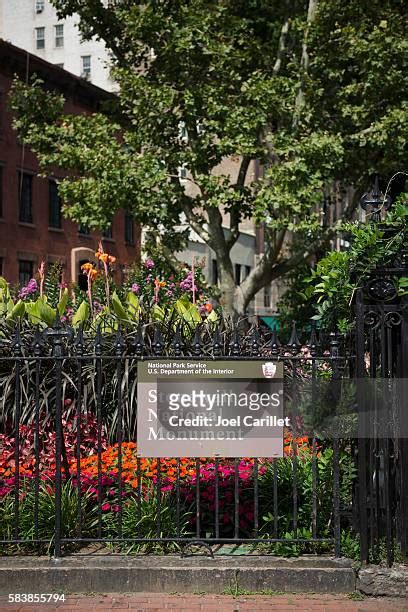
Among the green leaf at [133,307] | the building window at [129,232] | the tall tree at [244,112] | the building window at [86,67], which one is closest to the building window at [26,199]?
the building window at [86,67]

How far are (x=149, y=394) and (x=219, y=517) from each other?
3.94 ft

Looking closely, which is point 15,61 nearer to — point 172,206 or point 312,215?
point 172,206

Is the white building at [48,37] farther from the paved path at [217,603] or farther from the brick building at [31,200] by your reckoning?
the paved path at [217,603]

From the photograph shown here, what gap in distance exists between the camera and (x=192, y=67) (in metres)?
17.8

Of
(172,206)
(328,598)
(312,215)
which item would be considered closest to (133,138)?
(172,206)

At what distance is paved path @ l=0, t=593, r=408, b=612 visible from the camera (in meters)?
6.01

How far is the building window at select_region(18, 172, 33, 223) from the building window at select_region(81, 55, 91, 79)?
5.14 metres

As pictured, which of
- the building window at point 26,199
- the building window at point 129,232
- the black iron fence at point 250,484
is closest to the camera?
the black iron fence at point 250,484

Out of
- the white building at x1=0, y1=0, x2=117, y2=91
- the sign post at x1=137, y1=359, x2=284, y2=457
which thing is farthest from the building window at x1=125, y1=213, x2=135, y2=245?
the sign post at x1=137, y1=359, x2=284, y2=457

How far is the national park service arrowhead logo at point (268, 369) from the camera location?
22.0 feet

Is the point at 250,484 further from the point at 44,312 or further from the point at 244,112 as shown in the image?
the point at 244,112

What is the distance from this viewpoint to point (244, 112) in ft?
55.9

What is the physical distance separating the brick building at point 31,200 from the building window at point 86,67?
52cm

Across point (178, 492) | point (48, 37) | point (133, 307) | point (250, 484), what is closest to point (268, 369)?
point (178, 492)
